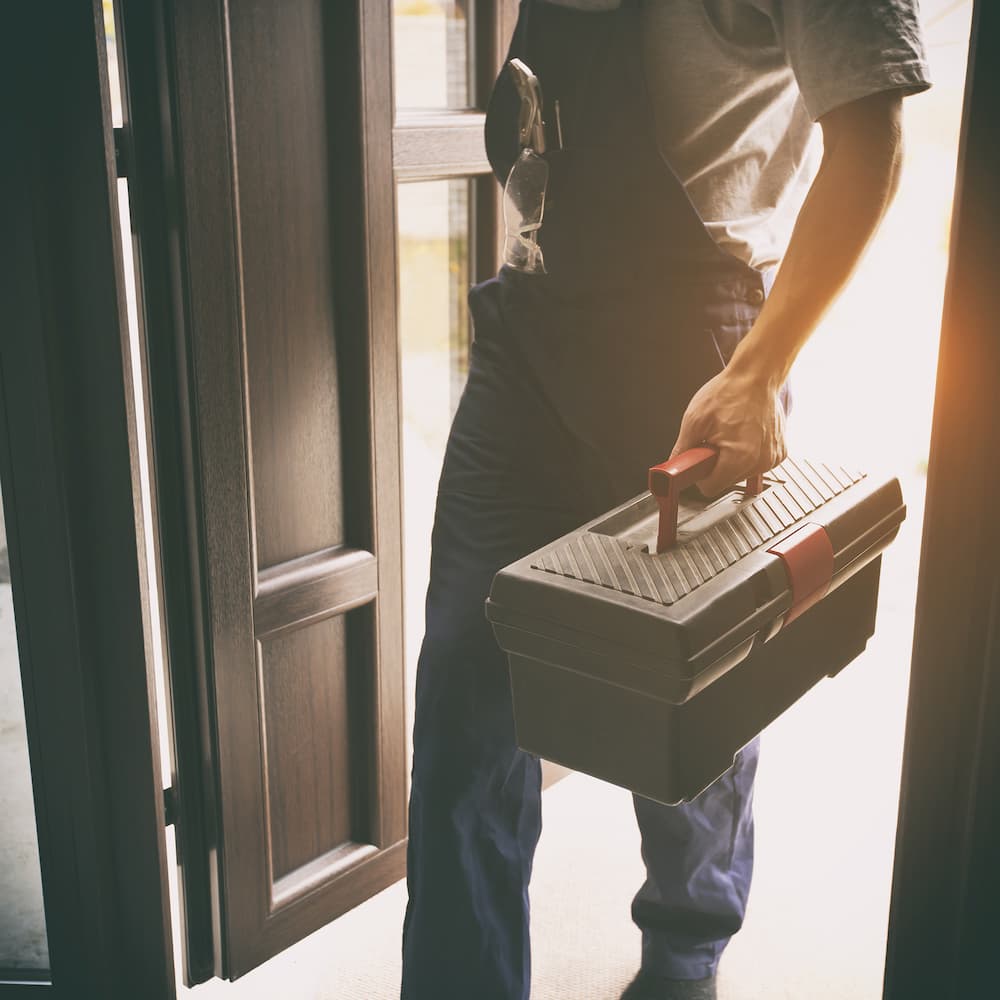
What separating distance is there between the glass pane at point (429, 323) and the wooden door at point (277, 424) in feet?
0.56

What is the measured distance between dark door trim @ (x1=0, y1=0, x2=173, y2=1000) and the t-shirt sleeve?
0.71 metres

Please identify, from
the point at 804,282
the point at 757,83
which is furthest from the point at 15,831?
the point at 757,83

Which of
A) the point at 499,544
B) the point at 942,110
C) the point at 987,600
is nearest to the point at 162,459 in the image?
the point at 499,544

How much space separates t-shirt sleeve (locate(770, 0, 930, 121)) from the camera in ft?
3.36

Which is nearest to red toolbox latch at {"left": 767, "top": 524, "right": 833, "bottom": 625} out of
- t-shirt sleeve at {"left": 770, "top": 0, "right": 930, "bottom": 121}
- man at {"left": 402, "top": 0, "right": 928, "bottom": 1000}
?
man at {"left": 402, "top": 0, "right": 928, "bottom": 1000}

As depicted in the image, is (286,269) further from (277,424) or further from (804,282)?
(804,282)

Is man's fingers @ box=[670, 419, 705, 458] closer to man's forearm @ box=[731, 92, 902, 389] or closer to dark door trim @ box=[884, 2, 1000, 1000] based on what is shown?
man's forearm @ box=[731, 92, 902, 389]

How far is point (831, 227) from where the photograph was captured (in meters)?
1.11

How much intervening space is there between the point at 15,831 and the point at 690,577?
0.99m

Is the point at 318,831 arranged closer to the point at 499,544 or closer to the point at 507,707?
the point at 507,707

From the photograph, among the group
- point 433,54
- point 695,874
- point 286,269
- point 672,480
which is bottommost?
point 695,874

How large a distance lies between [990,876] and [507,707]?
74 cm

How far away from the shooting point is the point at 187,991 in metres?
1.64

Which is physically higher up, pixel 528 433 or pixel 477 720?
pixel 528 433
